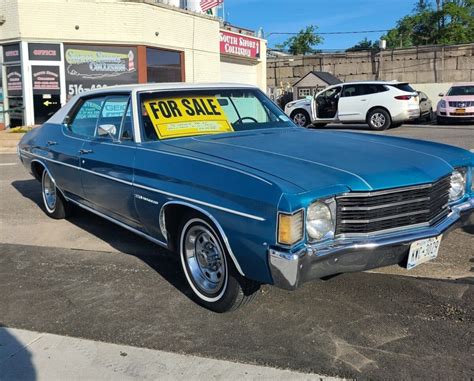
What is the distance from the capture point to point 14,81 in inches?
675

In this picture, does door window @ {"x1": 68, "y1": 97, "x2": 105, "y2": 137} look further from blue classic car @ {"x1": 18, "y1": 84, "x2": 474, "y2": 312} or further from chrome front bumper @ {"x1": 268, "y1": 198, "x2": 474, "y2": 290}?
chrome front bumper @ {"x1": 268, "y1": 198, "x2": 474, "y2": 290}

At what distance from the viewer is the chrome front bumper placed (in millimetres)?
2830

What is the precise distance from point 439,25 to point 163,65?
38424 mm

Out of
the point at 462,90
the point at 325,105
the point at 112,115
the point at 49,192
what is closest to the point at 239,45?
the point at 325,105

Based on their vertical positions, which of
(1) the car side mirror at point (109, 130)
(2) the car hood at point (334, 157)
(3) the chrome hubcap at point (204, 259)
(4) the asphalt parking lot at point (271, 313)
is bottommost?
(4) the asphalt parking lot at point (271, 313)

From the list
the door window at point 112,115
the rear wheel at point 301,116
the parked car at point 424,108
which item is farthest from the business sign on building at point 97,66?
the door window at point 112,115

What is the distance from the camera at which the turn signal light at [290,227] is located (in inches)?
111

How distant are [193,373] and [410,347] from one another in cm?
131

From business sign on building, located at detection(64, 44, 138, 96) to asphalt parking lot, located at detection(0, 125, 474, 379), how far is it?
13266 mm

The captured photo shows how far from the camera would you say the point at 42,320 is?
11.7 ft

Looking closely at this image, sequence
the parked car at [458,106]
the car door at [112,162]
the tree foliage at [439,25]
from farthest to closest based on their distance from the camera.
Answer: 1. the tree foliage at [439,25]
2. the parked car at [458,106]
3. the car door at [112,162]

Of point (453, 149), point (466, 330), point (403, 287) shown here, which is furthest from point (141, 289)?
point (453, 149)

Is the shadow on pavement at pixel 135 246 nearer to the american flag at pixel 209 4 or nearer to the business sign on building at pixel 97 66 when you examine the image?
the business sign on building at pixel 97 66

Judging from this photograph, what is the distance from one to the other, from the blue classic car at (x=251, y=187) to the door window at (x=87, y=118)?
4 cm
